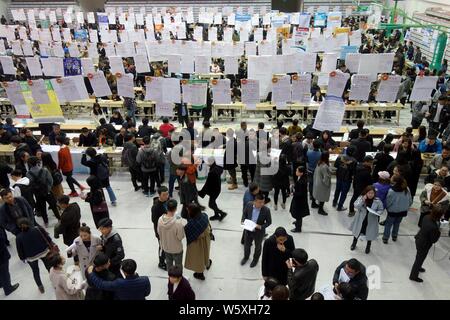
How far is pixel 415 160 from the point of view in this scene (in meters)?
7.90

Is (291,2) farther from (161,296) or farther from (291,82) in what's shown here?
(161,296)

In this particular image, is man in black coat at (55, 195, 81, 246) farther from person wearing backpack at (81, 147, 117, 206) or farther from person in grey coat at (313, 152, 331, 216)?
person in grey coat at (313, 152, 331, 216)

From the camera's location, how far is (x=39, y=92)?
33.0 feet

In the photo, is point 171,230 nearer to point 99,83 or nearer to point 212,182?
point 212,182

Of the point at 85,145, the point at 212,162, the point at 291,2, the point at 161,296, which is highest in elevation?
the point at 291,2

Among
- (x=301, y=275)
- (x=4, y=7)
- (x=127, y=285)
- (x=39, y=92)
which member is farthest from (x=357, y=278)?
(x=4, y=7)

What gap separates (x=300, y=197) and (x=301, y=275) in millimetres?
2638

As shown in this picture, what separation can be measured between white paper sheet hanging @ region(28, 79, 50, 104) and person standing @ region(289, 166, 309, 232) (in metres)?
6.91

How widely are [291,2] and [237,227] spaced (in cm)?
3086

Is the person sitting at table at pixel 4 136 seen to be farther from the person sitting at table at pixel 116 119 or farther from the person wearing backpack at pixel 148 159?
the person wearing backpack at pixel 148 159

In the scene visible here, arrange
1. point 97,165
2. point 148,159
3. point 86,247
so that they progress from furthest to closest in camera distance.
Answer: point 148,159, point 97,165, point 86,247

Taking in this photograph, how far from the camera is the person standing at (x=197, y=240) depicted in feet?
18.1

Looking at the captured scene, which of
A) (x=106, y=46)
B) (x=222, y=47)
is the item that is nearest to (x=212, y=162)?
(x=222, y=47)

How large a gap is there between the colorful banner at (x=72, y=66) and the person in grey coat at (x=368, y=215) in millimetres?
11505
